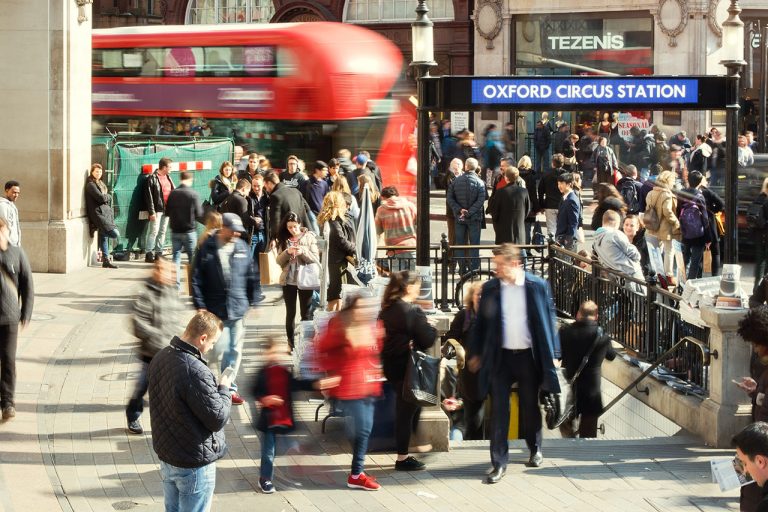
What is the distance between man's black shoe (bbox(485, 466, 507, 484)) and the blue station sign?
3.12 m

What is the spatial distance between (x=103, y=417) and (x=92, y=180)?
8.65 meters

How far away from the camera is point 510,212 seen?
1842 cm

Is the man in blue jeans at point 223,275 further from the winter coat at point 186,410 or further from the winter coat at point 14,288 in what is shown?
the winter coat at point 186,410

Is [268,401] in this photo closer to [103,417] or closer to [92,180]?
[103,417]

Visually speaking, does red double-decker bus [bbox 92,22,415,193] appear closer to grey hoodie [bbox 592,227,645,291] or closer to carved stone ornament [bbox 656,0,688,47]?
carved stone ornament [bbox 656,0,688,47]

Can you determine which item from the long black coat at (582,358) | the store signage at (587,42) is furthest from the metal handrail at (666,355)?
the store signage at (587,42)

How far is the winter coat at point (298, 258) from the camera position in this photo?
1330 cm

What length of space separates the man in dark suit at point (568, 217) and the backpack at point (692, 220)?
1.50m

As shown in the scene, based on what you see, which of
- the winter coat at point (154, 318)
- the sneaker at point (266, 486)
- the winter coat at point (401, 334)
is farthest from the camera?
the winter coat at point (154, 318)

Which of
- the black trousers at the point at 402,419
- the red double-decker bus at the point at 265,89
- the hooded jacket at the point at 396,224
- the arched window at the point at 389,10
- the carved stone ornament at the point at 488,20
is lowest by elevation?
the black trousers at the point at 402,419

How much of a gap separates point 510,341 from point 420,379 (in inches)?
28.8

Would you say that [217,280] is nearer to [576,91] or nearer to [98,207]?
[576,91]

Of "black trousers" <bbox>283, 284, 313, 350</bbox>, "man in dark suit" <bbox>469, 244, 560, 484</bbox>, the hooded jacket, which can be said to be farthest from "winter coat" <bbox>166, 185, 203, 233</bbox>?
"man in dark suit" <bbox>469, 244, 560, 484</bbox>

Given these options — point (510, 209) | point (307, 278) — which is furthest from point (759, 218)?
point (307, 278)
